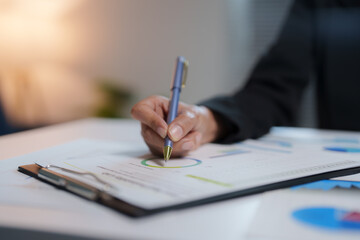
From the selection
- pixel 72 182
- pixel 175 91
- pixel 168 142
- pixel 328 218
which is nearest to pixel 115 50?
pixel 175 91

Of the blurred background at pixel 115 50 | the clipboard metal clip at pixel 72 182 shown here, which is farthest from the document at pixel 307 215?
the blurred background at pixel 115 50

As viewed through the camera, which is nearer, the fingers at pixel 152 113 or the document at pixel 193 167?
the document at pixel 193 167

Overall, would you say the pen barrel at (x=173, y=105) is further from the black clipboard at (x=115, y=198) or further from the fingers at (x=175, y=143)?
the black clipboard at (x=115, y=198)

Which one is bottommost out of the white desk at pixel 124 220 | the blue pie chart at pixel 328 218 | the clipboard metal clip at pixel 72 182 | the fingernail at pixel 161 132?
the blue pie chart at pixel 328 218

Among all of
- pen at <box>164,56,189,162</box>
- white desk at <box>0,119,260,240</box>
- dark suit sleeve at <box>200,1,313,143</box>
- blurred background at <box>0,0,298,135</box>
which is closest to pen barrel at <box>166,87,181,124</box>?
pen at <box>164,56,189,162</box>

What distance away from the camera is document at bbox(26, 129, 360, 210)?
35 centimetres

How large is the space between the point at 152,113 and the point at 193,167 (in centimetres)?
13

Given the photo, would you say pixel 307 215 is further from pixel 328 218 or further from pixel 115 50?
pixel 115 50

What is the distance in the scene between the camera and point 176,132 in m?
0.51

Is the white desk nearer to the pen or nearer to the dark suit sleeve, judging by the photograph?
the pen

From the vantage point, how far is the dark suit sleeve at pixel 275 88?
2.28 feet

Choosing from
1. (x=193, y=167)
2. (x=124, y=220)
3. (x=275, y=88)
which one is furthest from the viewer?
(x=275, y=88)

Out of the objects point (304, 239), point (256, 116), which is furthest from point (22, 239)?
Answer: point (256, 116)

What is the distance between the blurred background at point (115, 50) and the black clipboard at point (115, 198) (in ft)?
6.35
